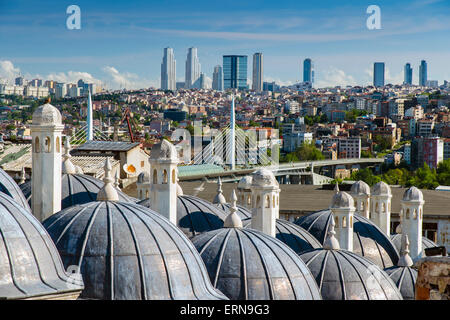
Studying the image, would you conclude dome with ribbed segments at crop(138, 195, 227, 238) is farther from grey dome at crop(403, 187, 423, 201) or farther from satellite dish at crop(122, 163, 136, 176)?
satellite dish at crop(122, 163, 136, 176)

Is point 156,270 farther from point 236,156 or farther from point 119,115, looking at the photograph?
point 119,115

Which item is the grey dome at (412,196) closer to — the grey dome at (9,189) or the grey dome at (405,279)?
the grey dome at (405,279)

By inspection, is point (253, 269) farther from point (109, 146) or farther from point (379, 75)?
point (379, 75)

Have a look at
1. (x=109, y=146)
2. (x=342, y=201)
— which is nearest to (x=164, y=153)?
(x=342, y=201)

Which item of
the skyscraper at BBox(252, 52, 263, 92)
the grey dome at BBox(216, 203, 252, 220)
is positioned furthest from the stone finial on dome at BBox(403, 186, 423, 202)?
the skyscraper at BBox(252, 52, 263, 92)
